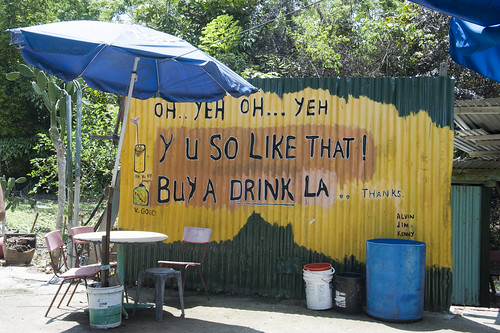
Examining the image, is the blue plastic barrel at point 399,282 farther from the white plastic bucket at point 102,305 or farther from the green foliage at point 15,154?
the green foliage at point 15,154

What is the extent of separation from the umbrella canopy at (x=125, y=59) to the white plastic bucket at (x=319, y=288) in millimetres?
2640

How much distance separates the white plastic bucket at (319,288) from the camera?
6.81 meters

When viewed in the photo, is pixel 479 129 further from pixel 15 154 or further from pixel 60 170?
pixel 15 154

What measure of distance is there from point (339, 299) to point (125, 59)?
4237 millimetres

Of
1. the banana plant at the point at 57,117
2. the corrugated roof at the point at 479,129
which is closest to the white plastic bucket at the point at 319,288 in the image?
the corrugated roof at the point at 479,129

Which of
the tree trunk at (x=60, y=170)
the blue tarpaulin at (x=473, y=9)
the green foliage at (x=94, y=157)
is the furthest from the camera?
the green foliage at (x=94, y=157)

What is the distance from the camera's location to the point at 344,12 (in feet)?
52.9

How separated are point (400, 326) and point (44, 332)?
4.16m

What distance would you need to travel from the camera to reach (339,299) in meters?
6.78

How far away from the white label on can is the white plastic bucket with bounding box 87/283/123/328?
295 centimetres

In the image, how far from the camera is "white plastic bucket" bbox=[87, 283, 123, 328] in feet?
18.2

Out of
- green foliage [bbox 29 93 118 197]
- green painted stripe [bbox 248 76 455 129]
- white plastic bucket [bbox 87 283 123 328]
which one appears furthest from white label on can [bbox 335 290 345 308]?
green foliage [bbox 29 93 118 197]

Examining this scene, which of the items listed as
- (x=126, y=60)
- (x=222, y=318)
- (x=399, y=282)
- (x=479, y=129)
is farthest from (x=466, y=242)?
(x=126, y=60)

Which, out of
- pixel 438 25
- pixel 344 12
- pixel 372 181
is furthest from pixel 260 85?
pixel 344 12
